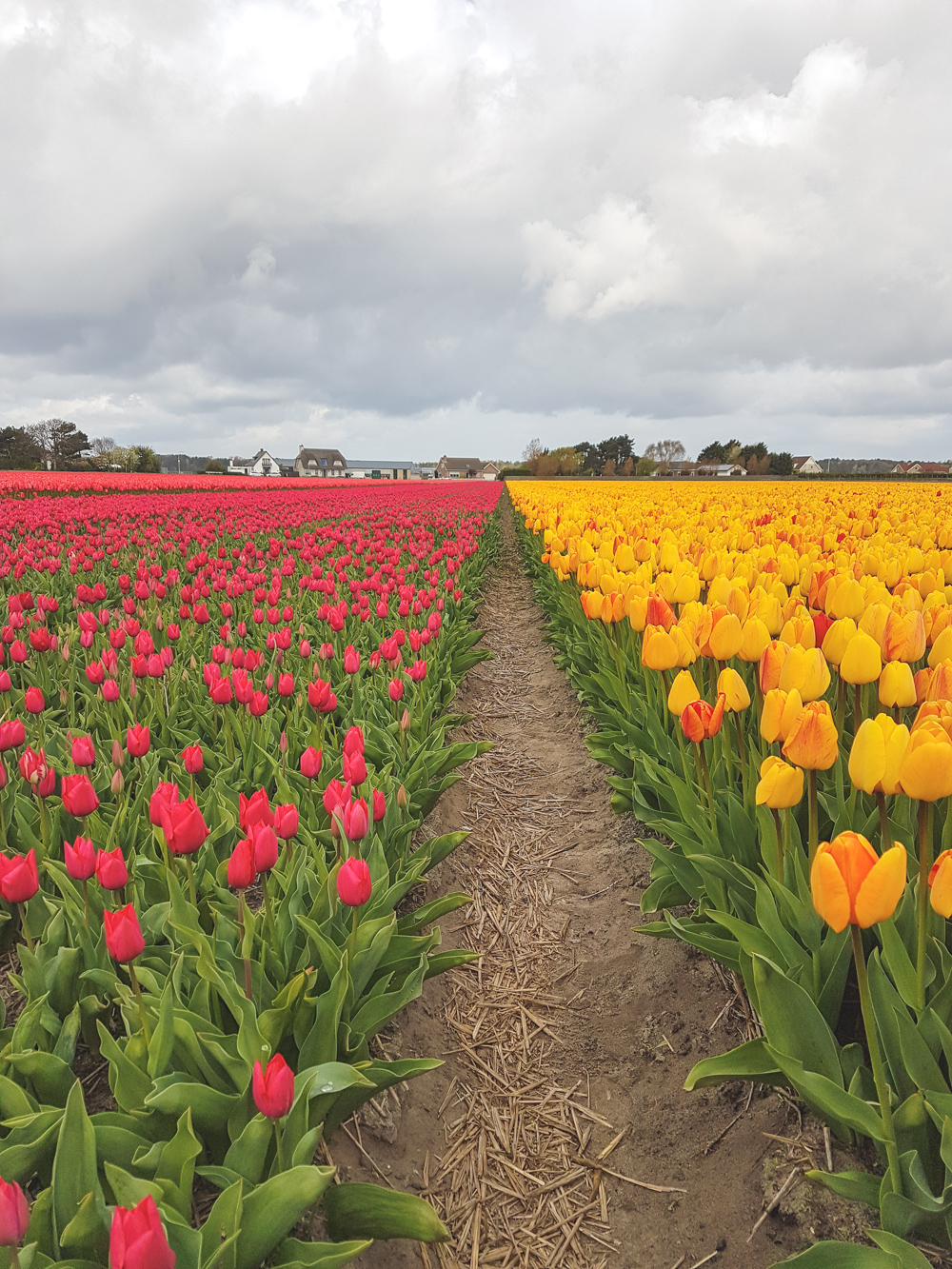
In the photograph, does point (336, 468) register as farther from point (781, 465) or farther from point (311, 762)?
point (311, 762)

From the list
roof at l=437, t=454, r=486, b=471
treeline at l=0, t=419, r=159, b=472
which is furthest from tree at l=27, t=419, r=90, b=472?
roof at l=437, t=454, r=486, b=471

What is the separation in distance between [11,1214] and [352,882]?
2.72 ft

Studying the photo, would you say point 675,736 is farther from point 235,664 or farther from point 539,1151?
point 235,664

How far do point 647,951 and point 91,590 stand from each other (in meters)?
4.28

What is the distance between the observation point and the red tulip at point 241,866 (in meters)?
1.75

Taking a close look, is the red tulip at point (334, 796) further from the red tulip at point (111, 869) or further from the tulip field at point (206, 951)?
the red tulip at point (111, 869)

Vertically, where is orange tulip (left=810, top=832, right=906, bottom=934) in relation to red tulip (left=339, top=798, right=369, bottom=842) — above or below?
above

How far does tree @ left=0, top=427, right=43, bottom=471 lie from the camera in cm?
6506

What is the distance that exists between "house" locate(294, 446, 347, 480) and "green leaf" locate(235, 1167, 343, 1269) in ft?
373

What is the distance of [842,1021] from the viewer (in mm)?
1926

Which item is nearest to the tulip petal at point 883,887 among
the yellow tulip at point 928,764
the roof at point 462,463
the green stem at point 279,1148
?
the yellow tulip at point 928,764

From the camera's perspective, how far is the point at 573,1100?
7.58ft

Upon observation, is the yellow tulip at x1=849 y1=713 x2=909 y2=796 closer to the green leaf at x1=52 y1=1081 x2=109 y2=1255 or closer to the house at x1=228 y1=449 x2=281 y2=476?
the green leaf at x1=52 y1=1081 x2=109 y2=1255

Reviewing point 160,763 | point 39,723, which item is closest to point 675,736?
point 160,763
